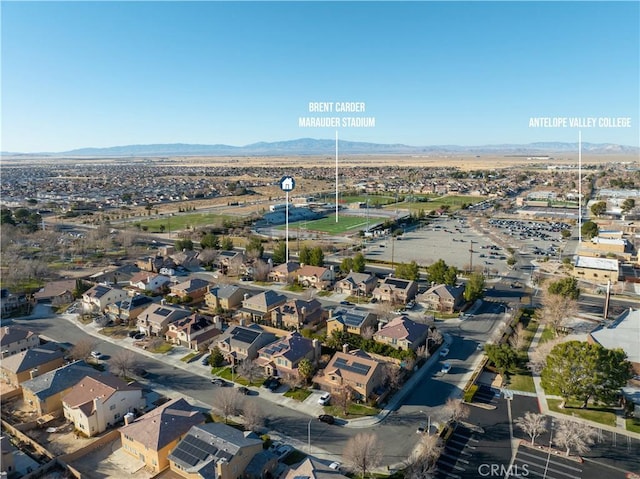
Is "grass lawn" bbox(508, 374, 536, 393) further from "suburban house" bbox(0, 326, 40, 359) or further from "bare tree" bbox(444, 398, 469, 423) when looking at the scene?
"suburban house" bbox(0, 326, 40, 359)

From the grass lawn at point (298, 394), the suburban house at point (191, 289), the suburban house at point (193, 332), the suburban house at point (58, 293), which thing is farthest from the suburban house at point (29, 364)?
the grass lawn at point (298, 394)

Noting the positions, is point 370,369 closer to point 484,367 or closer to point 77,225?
point 484,367

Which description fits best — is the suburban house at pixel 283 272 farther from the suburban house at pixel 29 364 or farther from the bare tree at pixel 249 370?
the suburban house at pixel 29 364

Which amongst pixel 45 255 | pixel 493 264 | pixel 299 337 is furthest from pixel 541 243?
pixel 45 255

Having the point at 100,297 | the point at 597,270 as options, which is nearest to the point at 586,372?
the point at 597,270

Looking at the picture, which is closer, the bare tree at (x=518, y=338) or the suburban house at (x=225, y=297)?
the bare tree at (x=518, y=338)

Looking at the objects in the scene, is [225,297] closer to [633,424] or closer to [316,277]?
[316,277]
